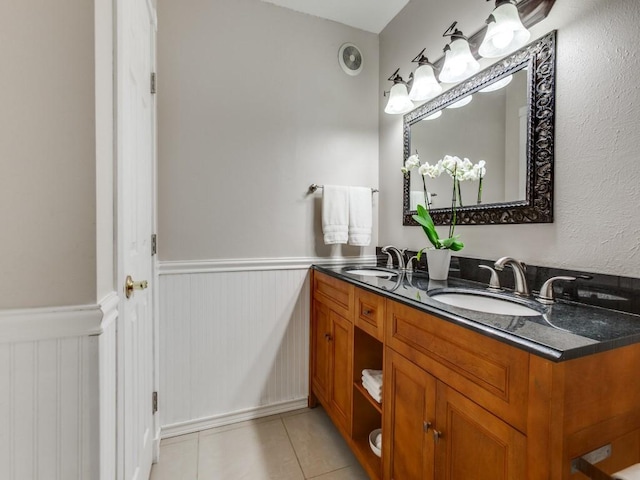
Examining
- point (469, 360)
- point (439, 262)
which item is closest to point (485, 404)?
point (469, 360)

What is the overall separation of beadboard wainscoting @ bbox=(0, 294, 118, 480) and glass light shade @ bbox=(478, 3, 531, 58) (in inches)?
62.4

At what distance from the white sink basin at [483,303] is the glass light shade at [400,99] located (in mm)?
1142

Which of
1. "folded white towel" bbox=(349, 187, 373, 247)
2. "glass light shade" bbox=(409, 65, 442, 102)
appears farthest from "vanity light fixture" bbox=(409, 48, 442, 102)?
"folded white towel" bbox=(349, 187, 373, 247)

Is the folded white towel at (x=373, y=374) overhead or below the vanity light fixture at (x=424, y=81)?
below

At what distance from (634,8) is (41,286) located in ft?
5.69

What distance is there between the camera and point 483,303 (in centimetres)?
115

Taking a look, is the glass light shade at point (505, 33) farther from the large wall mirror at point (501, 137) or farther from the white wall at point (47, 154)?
the white wall at point (47, 154)

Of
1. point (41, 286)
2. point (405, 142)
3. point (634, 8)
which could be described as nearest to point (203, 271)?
point (41, 286)

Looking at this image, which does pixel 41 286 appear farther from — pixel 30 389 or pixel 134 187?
pixel 134 187

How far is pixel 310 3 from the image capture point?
1834 millimetres

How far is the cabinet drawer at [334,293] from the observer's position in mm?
1445

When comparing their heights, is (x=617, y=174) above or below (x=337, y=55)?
below

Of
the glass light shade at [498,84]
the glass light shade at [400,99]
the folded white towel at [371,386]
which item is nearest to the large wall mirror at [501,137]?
the glass light shade at [498,84]

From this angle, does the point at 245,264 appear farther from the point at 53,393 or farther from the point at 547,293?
the point at 547,293
